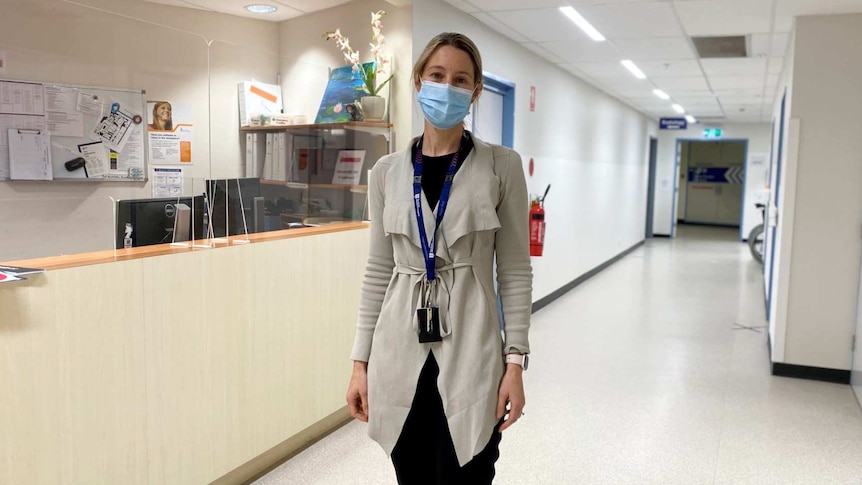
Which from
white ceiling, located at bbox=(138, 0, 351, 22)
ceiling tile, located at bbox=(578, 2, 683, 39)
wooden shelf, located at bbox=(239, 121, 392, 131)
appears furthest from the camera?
ceiling tile, located at bbox=(578, 2, 683, 39)

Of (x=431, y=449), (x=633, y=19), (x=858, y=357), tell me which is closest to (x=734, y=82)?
(x=633, y=19)

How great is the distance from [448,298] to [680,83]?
7631 mm

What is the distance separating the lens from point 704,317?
262 inches

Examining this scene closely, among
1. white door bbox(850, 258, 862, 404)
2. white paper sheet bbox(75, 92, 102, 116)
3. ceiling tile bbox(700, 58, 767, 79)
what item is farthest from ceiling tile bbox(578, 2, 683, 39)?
white paper sheet bbox(75, 92, 102, 116)

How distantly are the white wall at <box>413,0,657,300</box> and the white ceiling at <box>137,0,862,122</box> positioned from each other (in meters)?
0.16

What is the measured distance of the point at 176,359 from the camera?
2.59 m

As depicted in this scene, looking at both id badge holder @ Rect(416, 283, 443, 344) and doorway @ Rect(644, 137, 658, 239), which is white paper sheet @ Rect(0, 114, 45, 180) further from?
doorway @ Rect(644, 137, 658, 239)

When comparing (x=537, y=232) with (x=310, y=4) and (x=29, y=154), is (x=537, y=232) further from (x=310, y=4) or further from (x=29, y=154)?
(x=29, y=154)

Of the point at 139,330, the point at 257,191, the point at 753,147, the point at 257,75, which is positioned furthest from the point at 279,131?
the point at 753,147

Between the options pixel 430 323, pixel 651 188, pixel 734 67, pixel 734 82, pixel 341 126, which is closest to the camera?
pixel 430 323

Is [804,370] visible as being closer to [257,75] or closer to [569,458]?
[569,458]

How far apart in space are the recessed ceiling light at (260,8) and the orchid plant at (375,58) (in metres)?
0.48

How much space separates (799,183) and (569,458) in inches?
108

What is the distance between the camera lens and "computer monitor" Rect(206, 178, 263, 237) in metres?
2.94
